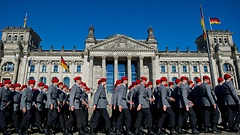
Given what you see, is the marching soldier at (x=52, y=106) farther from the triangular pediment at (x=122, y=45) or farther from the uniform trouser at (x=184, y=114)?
the triangular pediment at (x=122, y=45)

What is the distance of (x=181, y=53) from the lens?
46.9m

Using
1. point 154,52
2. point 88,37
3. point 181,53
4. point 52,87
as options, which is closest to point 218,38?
point 181,53

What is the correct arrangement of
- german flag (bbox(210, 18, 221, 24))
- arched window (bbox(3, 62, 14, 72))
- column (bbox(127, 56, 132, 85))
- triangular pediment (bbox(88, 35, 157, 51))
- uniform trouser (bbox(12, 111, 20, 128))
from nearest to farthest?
uniform trouser (bbox(12, 111, 20, 128)) → german flag (bbox(210, 18, 221, 24)) → column (bbox(127, 56, 132, 85)) → triangular pediment (bbox(88, 35, 157, 51)) → arched window (bbox(3, 62, 14, 72))

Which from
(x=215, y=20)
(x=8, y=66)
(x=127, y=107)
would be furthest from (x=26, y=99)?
(x=8, y=66)

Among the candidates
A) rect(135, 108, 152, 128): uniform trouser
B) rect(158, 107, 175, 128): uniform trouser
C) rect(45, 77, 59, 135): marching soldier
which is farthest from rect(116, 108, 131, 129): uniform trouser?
rect(45, 77, 59, 135): marching soldier

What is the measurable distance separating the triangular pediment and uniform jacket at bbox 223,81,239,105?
34353mm

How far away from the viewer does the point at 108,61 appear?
149 ft

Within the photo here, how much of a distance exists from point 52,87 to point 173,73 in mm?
40045

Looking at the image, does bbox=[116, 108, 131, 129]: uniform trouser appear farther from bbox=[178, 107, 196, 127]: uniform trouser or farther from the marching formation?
bbox=[178, 107, 196, 127]: uniform trouser

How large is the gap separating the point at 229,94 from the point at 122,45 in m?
35.7

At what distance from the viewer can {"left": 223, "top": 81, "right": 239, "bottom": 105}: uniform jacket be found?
8875 millimetres

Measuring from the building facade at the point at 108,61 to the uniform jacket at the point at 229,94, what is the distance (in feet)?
104

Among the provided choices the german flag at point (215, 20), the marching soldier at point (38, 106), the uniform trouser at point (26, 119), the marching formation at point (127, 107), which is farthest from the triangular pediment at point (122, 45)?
the uniform trouser at point (26, 119)

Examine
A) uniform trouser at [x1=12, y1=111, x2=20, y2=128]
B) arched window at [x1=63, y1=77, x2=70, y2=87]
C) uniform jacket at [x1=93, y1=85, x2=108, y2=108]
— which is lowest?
uniform trouser at [x1=12, y1=111, x2=20, y2=128]
